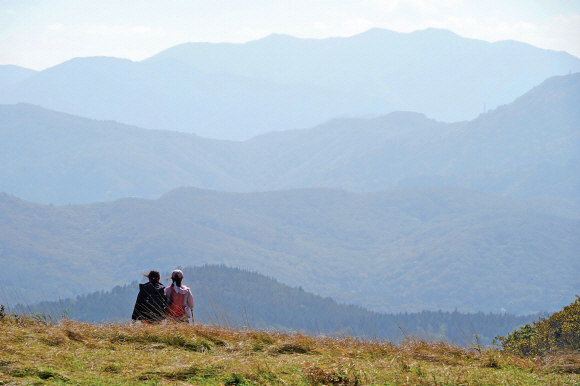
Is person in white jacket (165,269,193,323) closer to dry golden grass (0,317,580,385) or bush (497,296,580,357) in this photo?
dry golden grass (0,317,580,385)

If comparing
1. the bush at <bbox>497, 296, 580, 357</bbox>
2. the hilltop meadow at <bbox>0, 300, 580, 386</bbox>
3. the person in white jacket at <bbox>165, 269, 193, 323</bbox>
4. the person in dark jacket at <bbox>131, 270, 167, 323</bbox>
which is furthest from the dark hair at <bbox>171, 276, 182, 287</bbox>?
the bush at <bbox>497, 296, 580, 357</bbox>

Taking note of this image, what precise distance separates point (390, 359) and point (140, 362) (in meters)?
3.93

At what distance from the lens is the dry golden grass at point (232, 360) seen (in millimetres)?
8008

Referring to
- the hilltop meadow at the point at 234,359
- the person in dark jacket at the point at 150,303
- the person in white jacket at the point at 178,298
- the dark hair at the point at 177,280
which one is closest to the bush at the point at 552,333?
the hilltop meadow at the point at 234,359

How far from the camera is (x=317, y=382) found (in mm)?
7863

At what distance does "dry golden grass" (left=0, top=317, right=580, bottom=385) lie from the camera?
26.3 feet

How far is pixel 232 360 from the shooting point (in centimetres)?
891

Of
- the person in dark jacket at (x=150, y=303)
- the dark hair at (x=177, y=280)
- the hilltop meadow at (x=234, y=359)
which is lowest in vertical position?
the hilltop meadow at (x=234, y=359)

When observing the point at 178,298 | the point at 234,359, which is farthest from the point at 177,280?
the point at 234,359

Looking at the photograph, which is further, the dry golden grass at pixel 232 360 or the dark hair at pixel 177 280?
the dark hair at pixel 177 280

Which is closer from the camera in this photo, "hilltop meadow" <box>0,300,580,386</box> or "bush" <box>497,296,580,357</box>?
"hilltop meadow" <box>0,300,580,386</box>

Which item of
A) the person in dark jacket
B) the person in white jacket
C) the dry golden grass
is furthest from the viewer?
the person in white jacket

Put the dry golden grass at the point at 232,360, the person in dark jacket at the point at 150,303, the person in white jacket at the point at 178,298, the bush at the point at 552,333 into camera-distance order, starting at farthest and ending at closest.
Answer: the bush at the point at 552,333 → the person in white jacket at the point at 178,298 → the person in dark jacket at the point at 150,303 → the dry golden grass at the point at 232,360

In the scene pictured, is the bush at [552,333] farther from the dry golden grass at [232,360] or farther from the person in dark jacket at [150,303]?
the person in dark jacket at [150,303]
